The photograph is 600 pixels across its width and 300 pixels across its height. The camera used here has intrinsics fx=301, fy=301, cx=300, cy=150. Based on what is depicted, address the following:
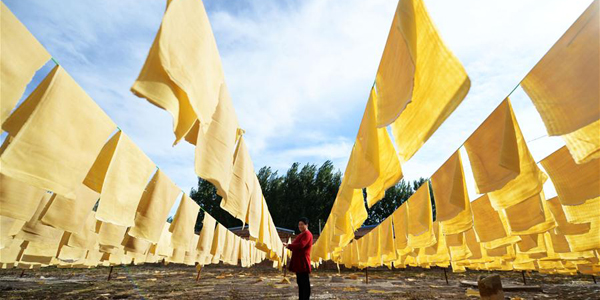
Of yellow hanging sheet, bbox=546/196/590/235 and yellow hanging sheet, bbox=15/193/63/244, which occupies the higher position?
yellow hanging sheet, bbox=546/196/590/235

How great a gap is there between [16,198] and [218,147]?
5.62 feet

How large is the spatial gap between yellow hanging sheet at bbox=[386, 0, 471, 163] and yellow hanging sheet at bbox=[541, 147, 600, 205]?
5.93 feet

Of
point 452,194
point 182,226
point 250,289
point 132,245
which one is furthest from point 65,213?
point 250,289

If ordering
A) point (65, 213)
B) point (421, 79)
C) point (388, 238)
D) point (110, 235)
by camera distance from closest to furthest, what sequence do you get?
point (421, 79), point (65, 213), point (110, 235), point (388, 238)

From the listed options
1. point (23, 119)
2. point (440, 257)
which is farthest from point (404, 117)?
point (440, 257)

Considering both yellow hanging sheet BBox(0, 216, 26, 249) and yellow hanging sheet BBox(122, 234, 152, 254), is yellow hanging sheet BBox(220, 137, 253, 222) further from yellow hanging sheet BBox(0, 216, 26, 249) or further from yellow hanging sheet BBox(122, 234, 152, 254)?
yellow hanging sheet BBox(0, 216, 26, 249)

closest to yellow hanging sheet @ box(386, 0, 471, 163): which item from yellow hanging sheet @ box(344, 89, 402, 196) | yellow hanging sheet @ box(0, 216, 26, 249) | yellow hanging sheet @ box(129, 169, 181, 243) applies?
yellow hanging sheet @ box(344, 89, 402, 196)

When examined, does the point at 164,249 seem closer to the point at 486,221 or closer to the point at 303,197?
the point at 486,221

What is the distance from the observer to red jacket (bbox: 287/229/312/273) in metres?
4.91

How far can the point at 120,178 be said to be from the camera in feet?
7.70

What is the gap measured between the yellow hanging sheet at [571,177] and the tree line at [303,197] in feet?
92.4

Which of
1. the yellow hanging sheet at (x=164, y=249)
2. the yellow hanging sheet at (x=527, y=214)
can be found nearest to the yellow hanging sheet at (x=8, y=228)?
the yellow hanging sheet at (x=164, y=249)

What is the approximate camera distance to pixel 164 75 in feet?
4.53

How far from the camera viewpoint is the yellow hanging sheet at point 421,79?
1658 mm
